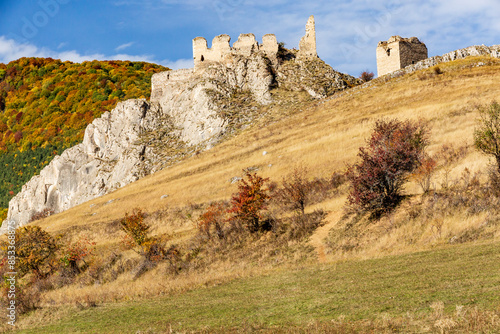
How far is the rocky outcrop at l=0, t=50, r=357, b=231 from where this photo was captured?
82000 mm

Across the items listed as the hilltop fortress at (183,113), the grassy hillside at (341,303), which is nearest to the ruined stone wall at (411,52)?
the hilltop fortress at (183,113)

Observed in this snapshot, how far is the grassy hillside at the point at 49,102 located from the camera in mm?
126750

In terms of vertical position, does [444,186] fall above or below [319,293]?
above

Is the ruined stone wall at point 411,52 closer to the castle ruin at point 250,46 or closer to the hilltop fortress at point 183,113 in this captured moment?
the hilltop fortress at point 183,113

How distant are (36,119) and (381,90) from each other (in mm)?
120211

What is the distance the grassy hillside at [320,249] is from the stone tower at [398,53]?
37.8 ft

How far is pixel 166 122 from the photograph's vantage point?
90438 mm

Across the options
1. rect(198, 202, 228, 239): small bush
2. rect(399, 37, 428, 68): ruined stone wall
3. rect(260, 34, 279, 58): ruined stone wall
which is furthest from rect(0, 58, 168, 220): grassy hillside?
rect(198, 202, 228, 239): small bush

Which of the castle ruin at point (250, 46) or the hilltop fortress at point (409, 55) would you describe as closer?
the hilltop fortress at point (409, 55)

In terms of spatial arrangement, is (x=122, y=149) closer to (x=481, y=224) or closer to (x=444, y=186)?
(x=444, y=186)

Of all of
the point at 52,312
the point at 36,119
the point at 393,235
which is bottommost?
the point at 52,312

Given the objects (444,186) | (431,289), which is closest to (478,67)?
(444,186)

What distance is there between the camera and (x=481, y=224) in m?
24.8

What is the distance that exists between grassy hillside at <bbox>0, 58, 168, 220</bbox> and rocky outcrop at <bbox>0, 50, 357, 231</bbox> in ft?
108
